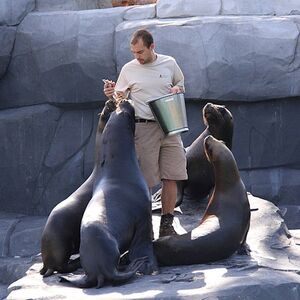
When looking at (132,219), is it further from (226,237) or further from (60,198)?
(60,198)

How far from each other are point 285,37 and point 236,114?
1117 millimetres

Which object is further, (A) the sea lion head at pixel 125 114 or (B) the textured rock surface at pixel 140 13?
(B) the textured rock surface at pixel 140 13

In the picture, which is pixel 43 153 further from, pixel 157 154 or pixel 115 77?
pixel 157 154

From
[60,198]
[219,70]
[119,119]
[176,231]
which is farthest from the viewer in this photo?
[60,198]

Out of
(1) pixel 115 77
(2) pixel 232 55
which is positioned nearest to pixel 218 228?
(2) pixel 232 55

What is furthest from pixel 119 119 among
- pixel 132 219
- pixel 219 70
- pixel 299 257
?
pixel 219 70

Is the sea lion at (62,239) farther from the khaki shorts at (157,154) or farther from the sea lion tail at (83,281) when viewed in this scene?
the khaki shorts at (157,154)

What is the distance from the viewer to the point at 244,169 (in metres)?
11.7

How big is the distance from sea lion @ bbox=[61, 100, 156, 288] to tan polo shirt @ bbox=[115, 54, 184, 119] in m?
0.22

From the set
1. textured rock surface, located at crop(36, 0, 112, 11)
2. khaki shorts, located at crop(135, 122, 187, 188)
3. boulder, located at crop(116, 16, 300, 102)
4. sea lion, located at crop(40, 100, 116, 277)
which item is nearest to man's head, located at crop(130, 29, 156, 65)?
khaki shorts, located at crop(135, 122, 187, 188)

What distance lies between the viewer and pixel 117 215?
596 cm

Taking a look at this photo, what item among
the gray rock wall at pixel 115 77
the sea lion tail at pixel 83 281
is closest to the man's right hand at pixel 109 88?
the sea lion tail at pixel 83 281

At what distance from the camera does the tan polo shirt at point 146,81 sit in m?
6.72

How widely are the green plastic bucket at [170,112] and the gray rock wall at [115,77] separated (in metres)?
4.75
